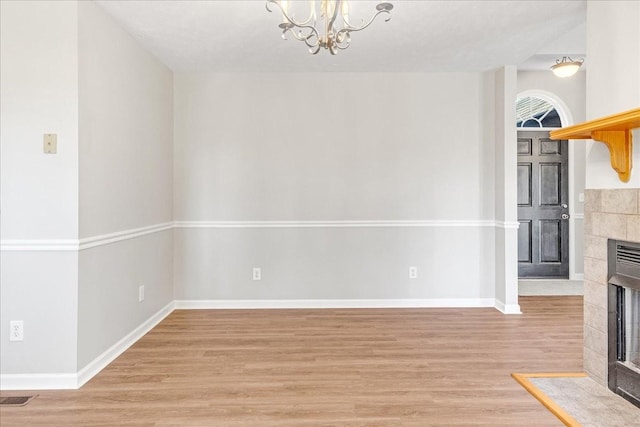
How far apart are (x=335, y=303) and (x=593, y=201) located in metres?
2.58

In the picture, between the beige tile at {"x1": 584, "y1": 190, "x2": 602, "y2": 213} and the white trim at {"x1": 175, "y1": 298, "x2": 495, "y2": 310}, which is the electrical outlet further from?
the beige tile at {"x1": 584, "y1": 190, "x2": 602, "y2": 213}

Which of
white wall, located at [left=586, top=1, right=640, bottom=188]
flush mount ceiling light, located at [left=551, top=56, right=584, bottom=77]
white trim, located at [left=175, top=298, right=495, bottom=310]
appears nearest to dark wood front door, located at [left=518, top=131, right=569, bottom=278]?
flush mount ceiling light, located at [left=551, top=56, right=584, bottom=77]

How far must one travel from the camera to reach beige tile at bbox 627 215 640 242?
2.16 m

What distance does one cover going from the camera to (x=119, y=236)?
303 cm

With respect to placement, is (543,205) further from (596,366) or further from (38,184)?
(38,184)

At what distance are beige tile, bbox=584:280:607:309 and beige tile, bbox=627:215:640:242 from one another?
14.4 inches

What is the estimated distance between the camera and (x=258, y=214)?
4281 mm

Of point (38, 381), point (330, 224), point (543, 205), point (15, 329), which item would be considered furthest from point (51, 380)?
point (543, 205)

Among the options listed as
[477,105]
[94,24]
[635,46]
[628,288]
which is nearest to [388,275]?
[477,105]

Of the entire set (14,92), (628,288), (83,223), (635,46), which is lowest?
(628,288)

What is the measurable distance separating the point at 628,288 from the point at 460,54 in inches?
95.9

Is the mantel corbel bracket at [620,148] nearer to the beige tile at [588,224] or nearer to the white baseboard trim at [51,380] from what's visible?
the beige tile at [588,224]

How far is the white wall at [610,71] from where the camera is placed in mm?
2242

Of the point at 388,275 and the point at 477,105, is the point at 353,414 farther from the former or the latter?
the point at 477,105
